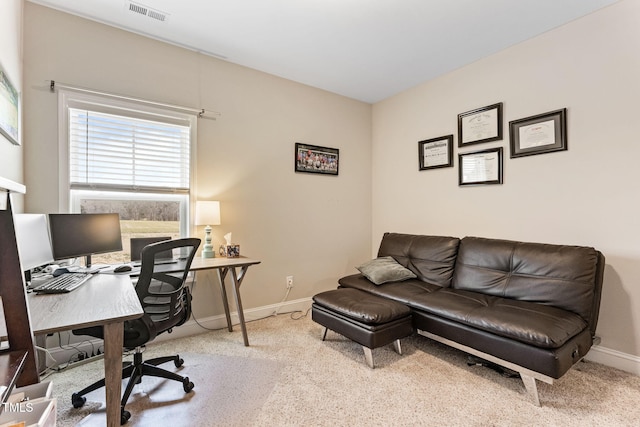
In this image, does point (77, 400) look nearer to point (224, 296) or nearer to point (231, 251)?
point (224, 296)

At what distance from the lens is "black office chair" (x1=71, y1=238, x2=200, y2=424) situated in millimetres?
1596

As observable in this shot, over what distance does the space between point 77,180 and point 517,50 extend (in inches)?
153

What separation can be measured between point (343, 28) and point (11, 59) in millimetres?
2278

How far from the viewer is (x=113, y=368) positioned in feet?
4.04

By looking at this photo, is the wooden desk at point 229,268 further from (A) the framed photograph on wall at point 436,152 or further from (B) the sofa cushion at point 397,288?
(A) the framed photograph on wall at point 436,152

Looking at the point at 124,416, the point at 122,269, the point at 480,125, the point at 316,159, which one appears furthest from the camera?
the point at 316,159

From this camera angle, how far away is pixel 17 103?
1859 millimetres

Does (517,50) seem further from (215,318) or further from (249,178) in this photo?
(215,318)

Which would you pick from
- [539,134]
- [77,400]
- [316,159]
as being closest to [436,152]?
[539,134]

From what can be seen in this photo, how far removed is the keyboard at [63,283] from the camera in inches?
58.4

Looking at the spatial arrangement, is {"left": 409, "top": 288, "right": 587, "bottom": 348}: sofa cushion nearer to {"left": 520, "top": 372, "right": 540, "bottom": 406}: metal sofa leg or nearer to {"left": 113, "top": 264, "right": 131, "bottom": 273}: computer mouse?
{"left": 520, "top": 372, "right": 540, "bottom": 406}: metal sofa leg

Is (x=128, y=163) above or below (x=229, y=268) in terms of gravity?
above

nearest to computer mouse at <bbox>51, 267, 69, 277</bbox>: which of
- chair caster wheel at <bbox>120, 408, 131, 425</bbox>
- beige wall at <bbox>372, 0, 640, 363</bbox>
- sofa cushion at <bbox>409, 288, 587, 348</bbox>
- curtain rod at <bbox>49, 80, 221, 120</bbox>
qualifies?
chair caster wheel at <bbox>120, 408, 131, 425</bbox>

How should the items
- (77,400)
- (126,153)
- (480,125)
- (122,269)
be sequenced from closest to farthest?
(77,400)
(122,269)
(126,153)
(480,125)
